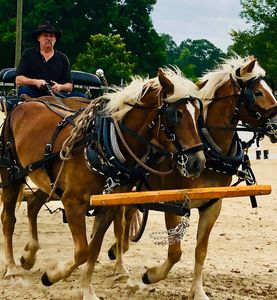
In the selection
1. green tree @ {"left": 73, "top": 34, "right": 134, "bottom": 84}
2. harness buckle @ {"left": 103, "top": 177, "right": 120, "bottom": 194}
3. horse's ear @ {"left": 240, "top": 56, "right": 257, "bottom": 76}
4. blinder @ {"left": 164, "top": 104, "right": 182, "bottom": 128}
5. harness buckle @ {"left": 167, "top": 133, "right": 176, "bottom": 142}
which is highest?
green tree @ {"left": 73, "top": 34, "right": 134, "bottom": 84}

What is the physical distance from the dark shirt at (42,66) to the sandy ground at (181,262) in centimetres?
211

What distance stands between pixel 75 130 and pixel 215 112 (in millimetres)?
1354

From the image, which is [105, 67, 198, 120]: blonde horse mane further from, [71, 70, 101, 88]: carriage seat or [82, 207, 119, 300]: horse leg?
[71, 70, 101, 88]: carriage seat

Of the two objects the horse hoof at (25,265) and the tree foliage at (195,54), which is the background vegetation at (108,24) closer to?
the horse hoof at (25,265)

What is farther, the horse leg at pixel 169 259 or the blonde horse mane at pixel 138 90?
the horse leg at pixel 169 259

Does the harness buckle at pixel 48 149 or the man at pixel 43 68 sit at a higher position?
the man at pixel 43 68

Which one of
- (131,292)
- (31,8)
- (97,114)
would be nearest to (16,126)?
(97,114)

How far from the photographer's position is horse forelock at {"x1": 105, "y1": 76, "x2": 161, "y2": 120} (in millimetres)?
5625

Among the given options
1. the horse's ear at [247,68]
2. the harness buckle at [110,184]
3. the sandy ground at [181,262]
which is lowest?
the sandy ground at [181,262]

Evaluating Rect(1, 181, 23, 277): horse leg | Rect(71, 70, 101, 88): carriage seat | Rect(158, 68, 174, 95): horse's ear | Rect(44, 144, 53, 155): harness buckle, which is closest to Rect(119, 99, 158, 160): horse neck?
Rect(158, 68, 174, 95): horse's ear

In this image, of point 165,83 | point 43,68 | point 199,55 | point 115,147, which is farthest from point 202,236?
point 199,55

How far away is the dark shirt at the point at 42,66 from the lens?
24.8ft

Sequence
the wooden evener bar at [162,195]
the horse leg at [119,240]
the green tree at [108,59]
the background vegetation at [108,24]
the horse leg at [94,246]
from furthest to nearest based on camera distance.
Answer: the background vegetation at [108,24] → the green tree at [108,59] → the horse leg at [119,240] → the horse leg at [94,246] → the wooden evener bar at [162,195]

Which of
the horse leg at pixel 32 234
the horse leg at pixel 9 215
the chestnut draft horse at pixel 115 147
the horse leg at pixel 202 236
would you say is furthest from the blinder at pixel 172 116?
the horse leg at pixel 32 234
